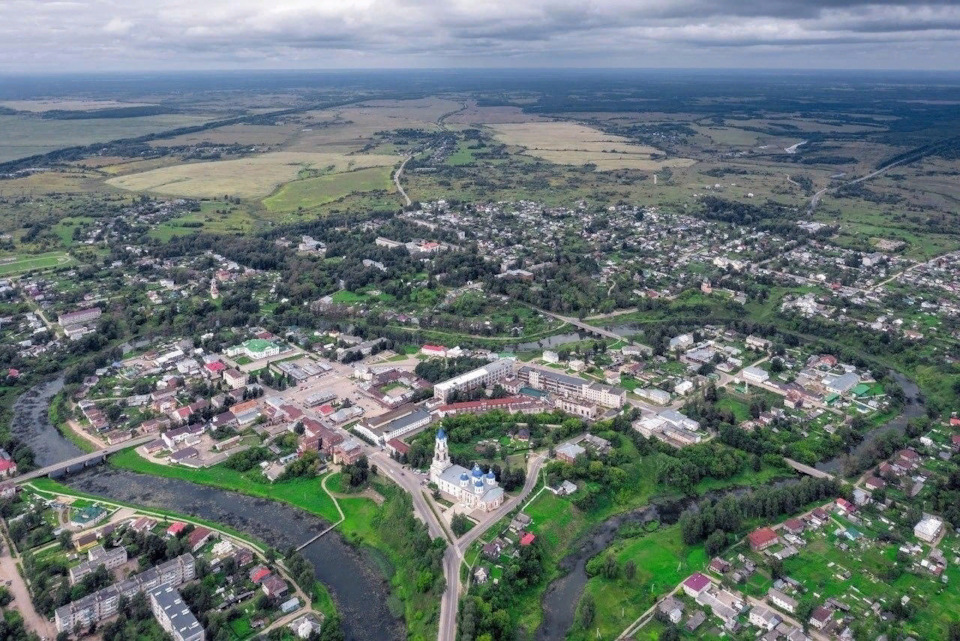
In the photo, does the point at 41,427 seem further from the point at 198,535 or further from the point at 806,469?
the point at 806,469

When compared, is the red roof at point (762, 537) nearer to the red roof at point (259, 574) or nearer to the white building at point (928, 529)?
the white building at point (928, 529)

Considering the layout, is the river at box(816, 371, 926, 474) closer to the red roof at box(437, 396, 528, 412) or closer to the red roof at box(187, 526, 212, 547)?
the red roof at box(437, 396, 528, 412)

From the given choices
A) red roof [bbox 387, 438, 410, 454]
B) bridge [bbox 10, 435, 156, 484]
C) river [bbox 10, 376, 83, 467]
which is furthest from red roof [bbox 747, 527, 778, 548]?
river [bbox 10, 376, 83, 467]

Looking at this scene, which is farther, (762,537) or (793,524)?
(793,524)

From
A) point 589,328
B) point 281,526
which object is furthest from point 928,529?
point 589,328

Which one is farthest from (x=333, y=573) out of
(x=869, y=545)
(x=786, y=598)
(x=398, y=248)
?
(x=398, y=248)

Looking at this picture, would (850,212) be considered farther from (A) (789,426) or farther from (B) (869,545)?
(B) (869,545)

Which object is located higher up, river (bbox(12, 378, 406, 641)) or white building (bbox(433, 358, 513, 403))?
white building (bbox(433, 358, 513, 403))
